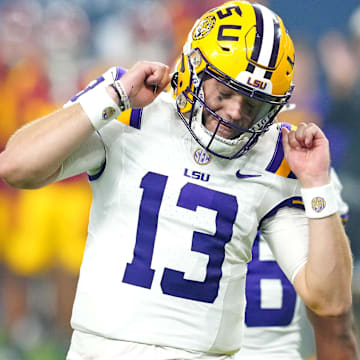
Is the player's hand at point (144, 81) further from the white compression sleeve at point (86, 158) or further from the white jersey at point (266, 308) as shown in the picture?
the white jersey at point (266, 308)

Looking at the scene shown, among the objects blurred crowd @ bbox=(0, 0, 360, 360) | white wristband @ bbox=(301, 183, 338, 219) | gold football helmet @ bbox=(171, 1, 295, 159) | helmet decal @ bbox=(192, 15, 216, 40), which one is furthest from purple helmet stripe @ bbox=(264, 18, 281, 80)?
blurred crowd @ bbox=(0, 0, 360, 360)

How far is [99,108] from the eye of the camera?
1.48m

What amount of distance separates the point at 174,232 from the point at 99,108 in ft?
1.04

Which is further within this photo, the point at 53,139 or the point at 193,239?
the point at 193,239

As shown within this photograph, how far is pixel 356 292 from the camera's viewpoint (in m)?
3.54

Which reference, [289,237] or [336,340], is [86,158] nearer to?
[289,237]

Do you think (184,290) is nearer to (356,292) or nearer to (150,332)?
(150,332)

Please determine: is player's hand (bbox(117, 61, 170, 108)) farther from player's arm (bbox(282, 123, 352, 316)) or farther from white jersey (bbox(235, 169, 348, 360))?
white jersey (bbox(235, 169, 348, 360))

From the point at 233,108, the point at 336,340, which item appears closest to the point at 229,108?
the point at 233,108

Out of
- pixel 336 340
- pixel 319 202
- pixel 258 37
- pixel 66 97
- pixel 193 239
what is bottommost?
pixel 336 340

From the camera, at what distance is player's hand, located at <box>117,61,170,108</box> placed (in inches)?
60.3

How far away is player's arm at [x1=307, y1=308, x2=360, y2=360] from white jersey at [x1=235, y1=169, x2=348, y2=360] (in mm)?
178

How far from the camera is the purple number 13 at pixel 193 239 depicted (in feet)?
5.06

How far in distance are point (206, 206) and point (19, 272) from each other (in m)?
2.59
